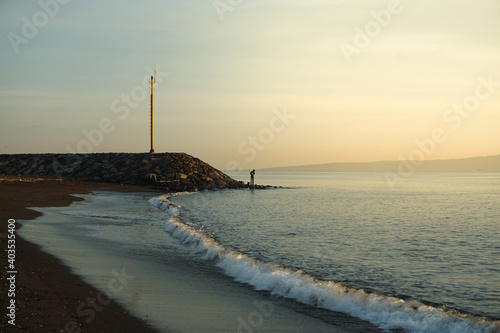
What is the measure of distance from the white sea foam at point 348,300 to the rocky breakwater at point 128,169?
4082 centimetres

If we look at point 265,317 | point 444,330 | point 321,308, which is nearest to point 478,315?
point 444,330

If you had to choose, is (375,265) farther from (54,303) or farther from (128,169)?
(128,169)

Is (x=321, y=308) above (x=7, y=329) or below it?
below

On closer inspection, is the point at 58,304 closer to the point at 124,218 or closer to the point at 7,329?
the point at 7,329

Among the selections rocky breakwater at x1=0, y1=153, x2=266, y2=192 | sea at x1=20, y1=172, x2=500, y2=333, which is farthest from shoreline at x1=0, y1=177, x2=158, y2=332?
rocky breakwater at x1=0, y1=153, x2=266, y2=192

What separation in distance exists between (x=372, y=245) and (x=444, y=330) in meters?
9.20

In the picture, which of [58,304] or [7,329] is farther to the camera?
[58,304]

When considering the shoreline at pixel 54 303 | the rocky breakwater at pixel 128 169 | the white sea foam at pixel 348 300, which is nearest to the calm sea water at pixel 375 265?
the white sea foam at pixel 348 300

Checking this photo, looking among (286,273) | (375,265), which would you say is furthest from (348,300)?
(375,265)

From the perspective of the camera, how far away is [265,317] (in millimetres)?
7828

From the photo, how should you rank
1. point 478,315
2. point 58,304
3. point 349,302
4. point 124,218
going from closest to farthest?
1. point 58,304
2. point 478,315
3. point 349,302
4. point 124,218

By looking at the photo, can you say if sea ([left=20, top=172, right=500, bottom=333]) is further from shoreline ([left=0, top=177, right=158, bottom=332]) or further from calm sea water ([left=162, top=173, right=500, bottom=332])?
shoreline ([left=0, top=177, right=158, bottom=332])

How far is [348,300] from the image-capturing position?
903cm

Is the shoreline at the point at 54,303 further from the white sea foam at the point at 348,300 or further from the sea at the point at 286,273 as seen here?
the white sea foam at the point at 348,300
